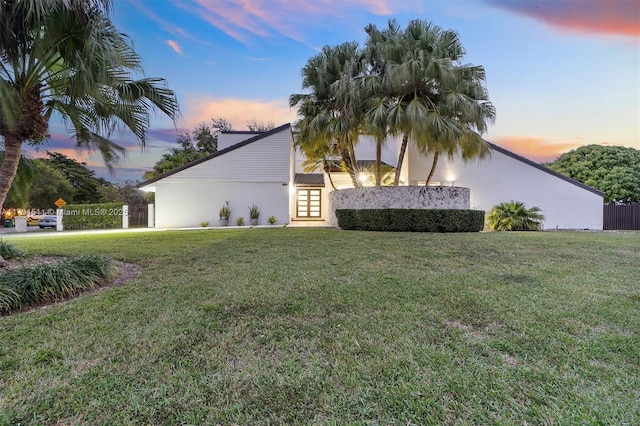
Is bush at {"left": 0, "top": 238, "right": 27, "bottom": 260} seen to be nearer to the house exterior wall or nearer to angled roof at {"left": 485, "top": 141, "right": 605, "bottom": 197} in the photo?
the house exterior wall

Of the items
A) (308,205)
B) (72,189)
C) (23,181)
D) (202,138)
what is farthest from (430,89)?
(72,189)

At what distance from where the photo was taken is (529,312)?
309 centimetres

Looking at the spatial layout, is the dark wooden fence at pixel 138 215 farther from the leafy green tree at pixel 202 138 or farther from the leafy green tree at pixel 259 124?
the leafy green tree at pixel 259 124

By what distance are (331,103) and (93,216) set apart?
1750cm

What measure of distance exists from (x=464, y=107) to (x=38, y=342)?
42.4ft

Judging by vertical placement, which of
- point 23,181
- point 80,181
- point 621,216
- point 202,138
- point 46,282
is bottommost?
point 46,282

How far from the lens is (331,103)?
12836mm

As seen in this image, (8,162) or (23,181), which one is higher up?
(8,162)

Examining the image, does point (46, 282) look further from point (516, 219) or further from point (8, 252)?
point (516, 219)

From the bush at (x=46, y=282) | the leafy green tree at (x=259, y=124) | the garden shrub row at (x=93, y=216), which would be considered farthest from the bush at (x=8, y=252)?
the leafy green tree at (x=259, y=124)

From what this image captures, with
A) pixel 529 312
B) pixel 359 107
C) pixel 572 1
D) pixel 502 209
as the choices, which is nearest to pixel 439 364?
pixel 529 312

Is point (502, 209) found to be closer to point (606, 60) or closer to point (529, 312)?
point (606, 60)

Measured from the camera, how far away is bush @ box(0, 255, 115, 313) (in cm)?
340

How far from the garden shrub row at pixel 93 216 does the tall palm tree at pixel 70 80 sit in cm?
1599
